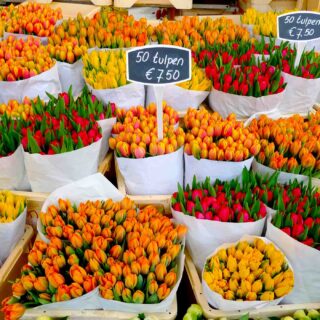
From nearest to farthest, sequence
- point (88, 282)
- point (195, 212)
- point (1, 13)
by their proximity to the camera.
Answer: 1. point (88, 282)
2. point (195, 212)
3. point (1, 13)

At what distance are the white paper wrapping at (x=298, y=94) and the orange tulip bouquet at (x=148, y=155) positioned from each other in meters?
0.78

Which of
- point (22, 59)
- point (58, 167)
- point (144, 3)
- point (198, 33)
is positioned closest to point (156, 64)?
point (58, 167)

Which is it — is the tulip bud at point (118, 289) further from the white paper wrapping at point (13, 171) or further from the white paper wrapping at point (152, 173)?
the white paper wrapping at point (13, 171)

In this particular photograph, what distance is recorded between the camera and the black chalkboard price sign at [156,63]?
5.41 feet

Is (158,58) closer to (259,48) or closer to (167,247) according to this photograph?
(167,247)

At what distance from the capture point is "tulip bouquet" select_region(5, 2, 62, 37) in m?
2.82

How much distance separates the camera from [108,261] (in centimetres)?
138

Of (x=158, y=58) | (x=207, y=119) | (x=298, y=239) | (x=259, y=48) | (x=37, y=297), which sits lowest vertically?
(x=37, y=297)

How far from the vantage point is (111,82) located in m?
2.10

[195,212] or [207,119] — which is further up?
[207,119]

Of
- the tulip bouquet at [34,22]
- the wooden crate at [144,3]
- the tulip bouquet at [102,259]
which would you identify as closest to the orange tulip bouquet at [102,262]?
the tulip bouquet at [102,259]

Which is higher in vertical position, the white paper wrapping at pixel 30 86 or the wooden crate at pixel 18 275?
the white paper wrapping at pixel 30 86

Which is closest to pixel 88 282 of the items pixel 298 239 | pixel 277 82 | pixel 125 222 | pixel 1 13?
pixel 125 222

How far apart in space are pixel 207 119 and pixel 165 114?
0.66 ft
